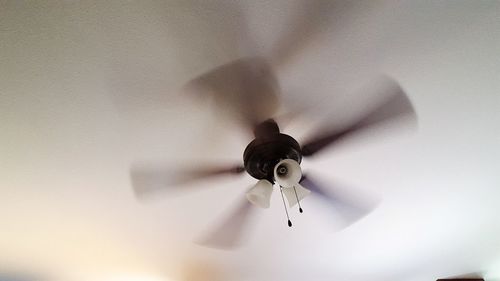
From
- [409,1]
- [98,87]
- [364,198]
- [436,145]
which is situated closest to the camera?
[409,1]

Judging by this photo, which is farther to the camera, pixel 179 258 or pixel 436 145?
pixel 179 258

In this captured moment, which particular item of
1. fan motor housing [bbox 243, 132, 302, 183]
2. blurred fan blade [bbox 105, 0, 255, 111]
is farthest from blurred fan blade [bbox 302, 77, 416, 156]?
blurred fan blade [bbox 105, 0, 255, 111]

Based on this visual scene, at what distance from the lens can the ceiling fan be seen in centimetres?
119

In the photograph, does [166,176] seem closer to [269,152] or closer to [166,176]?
[166,176]

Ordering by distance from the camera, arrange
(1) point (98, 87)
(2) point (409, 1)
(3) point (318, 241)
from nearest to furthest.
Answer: (2) point (409, 1), (1) point (98, 87), (3) point (318, 241)

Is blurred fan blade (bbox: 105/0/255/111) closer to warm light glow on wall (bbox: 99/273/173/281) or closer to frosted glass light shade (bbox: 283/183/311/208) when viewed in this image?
frosted glass light shade (bbox: 283/183/311/208)

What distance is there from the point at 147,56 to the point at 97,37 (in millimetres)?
159

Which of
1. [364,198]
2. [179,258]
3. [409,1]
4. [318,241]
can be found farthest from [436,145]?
[179,258]

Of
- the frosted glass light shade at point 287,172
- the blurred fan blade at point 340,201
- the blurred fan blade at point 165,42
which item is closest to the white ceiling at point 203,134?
the blurred fan blade at point 165,42

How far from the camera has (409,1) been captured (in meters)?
1.11

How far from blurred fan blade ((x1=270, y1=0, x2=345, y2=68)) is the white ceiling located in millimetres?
24

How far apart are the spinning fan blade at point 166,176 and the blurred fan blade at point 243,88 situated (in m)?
0.24

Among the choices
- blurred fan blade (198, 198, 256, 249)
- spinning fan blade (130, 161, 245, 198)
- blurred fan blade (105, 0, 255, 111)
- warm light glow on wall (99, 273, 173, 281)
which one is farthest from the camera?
warm light glow on wall (99, 273, 173, 281)

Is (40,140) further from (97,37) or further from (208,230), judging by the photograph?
(208,230)
